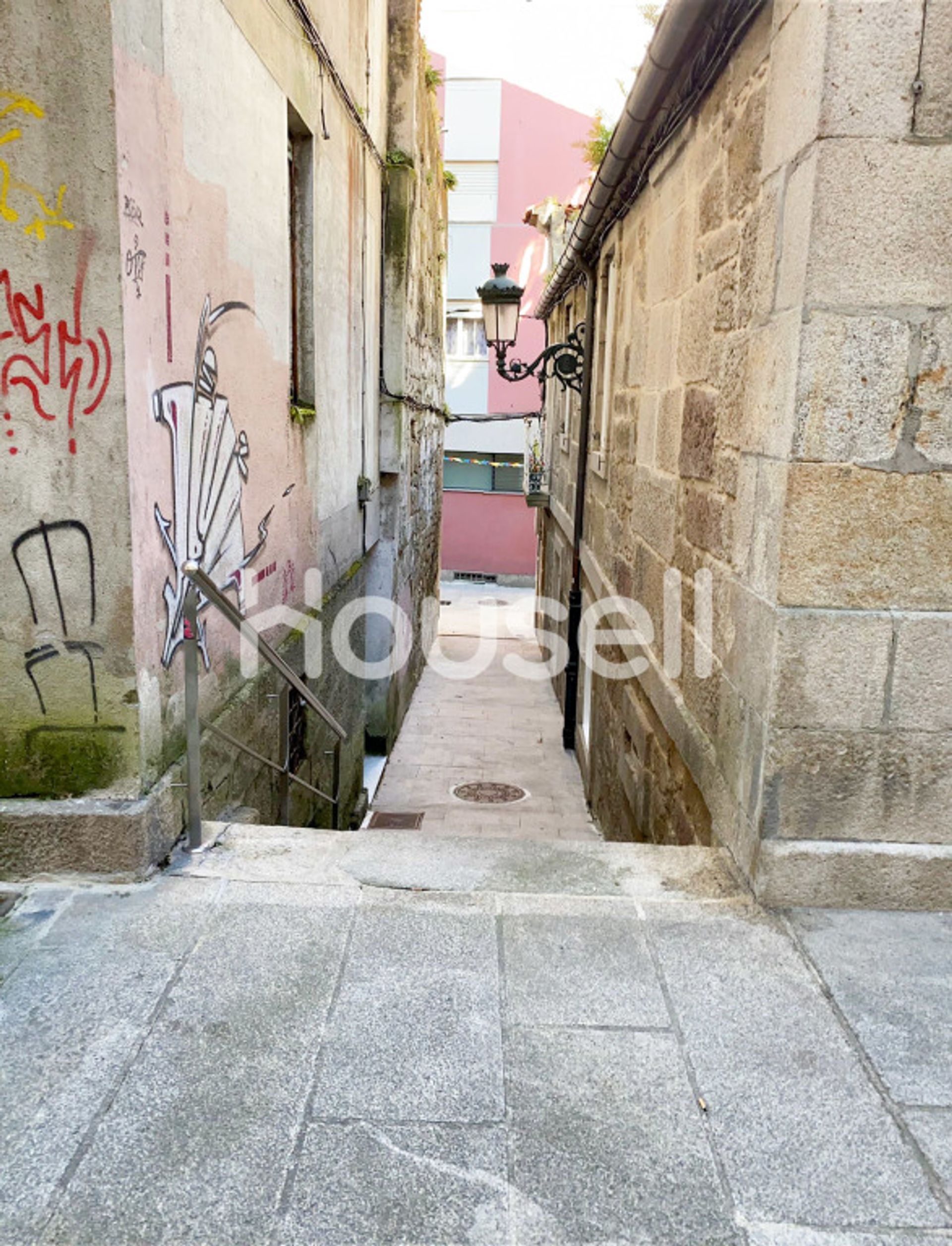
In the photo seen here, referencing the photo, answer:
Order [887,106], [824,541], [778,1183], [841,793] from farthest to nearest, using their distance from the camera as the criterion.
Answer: [841,793], [824,541], [887,106], [778,1183]

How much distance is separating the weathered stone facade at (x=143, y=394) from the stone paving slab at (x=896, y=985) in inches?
81.1

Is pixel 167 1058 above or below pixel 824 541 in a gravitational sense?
below

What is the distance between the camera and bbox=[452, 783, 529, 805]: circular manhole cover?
8641 mm

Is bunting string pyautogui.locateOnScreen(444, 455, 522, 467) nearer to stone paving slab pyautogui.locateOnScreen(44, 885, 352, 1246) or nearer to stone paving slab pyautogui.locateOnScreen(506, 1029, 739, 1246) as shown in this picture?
stone paving slab pyautogui.locateOnScreen(44, 885, 352, 1246)

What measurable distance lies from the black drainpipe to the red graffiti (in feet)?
20.1

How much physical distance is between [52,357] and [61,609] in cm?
73

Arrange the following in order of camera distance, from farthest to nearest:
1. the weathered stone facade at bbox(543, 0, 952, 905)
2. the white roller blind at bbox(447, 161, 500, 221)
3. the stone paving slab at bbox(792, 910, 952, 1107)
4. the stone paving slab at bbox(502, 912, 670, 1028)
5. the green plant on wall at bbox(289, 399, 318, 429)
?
1. the white roller blind at bbox(447, 161, 500, 221)
2. the green plant on wall at bbox(289, 399, 318, 429)
3. the weathered stone facade at bbox(543, 0, 952, 905)
4. the stone paving slab at bbox(502, 912, 670, 1028)
5. the stone paving slab at bbox(792, 910, 952, 1107)

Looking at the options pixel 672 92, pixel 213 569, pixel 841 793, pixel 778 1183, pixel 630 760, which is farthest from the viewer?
pixel 630 760

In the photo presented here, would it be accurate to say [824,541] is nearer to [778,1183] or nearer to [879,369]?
[879,369]

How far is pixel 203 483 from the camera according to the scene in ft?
11.5

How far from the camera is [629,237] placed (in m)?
5.95

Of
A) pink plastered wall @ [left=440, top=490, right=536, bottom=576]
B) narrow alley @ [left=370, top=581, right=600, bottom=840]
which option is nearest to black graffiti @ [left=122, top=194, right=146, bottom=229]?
narrow alley @ [left=370, top=581, right=600, bottom=840]

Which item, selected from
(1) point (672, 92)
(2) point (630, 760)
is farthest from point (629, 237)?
(2) point (630, 760)

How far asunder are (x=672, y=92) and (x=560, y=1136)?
4046 millimetres
